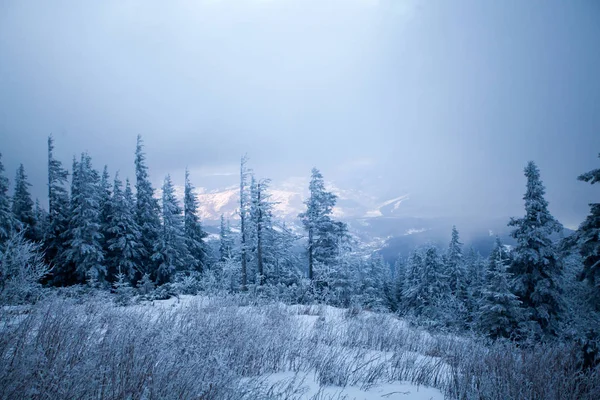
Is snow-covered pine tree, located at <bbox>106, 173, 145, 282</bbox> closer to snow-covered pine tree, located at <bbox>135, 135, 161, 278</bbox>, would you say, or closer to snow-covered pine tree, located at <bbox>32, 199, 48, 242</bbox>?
snow-covered pine tree, located at <bbox>135, 135, 161, 278</bbox>

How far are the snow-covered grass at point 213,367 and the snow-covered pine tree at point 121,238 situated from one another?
80.6 ft

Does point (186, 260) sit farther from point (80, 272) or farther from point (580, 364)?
point (580, 364)

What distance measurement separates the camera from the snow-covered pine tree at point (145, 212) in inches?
1167

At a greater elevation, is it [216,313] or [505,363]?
[216,313]

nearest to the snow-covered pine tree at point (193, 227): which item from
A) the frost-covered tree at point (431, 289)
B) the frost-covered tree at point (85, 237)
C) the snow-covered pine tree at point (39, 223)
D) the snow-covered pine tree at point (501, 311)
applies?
the frost-covered tree at point (85, 237)

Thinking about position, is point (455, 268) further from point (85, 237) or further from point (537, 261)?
point (85, 237)

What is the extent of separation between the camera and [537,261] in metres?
16.3

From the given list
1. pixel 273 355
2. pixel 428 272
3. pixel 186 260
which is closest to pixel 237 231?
pixel 186 260

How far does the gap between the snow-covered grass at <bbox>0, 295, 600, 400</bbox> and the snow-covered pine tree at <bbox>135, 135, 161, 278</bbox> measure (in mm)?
27925

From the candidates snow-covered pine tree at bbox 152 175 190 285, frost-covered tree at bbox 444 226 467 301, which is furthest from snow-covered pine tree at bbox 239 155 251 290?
frost-covered tree at bbox 444 226 467 301

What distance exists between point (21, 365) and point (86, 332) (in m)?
1.06

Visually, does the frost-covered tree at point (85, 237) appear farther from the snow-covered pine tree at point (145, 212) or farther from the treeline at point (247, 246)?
the snow-covered pine tree at point (145, 212)

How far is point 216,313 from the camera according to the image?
4953mm

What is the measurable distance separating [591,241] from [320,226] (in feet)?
63.3
